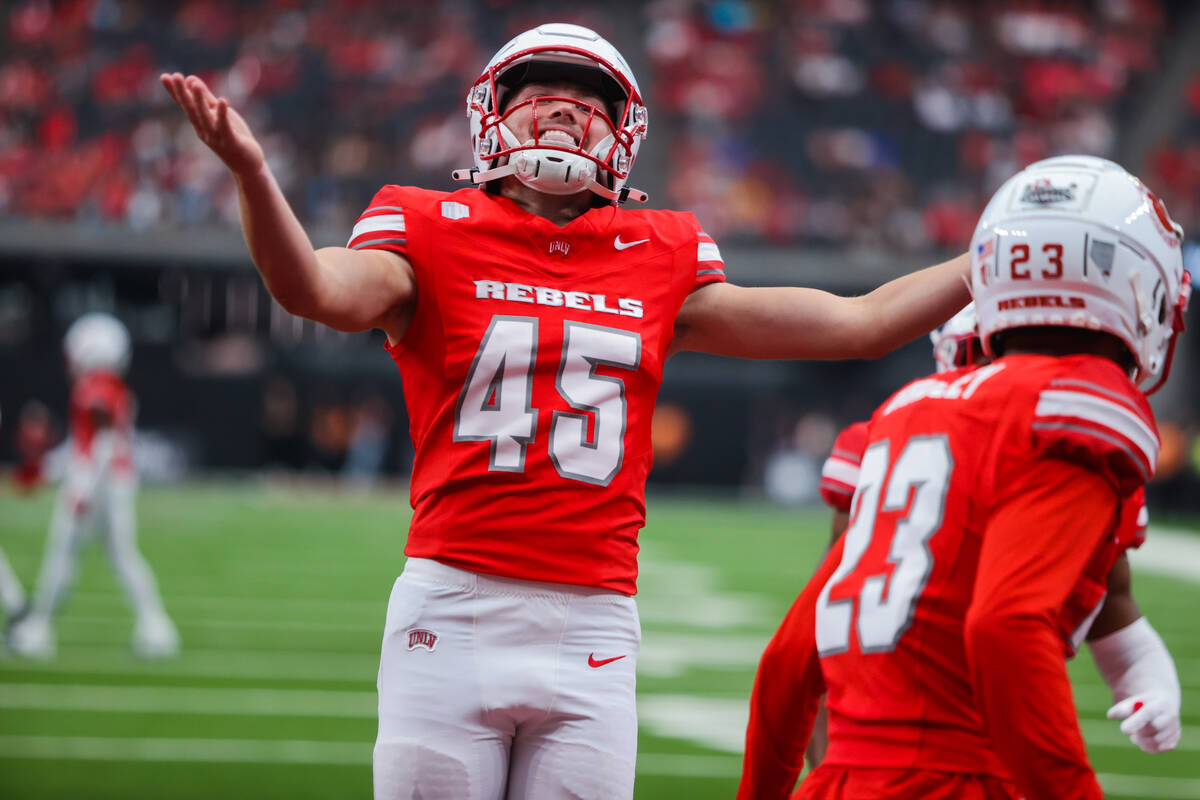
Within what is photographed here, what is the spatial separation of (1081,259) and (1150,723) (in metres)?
0.70

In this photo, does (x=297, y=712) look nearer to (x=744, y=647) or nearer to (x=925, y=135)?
(x=744, y=647)

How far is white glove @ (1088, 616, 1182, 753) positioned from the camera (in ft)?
6.65

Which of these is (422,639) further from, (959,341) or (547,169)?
(959,341)

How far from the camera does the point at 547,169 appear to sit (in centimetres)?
229

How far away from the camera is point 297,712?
6.30m

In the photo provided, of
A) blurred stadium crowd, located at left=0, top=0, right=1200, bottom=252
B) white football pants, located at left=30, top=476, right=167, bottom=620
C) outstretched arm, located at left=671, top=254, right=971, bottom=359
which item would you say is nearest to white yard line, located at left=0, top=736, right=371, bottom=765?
white football pants, located at left=30, top=476, right=167, bottom=620

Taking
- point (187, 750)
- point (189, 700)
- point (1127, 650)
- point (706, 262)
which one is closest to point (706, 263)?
point (706, 262)

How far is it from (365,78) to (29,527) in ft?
36.4

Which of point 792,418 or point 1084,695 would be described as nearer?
point 1084,695

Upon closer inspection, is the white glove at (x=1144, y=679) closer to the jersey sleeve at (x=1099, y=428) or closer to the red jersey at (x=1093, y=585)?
the red jersey at (x=1093, y=585)

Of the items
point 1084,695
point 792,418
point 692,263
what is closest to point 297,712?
point 1084,695

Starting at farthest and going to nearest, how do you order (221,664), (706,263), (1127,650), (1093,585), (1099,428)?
(221,664), (706,263), (1127,650), (1093,585), (1099,428)

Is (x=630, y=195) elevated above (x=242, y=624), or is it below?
above

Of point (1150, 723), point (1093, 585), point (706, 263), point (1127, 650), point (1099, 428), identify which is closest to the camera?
point (1099, 428)
